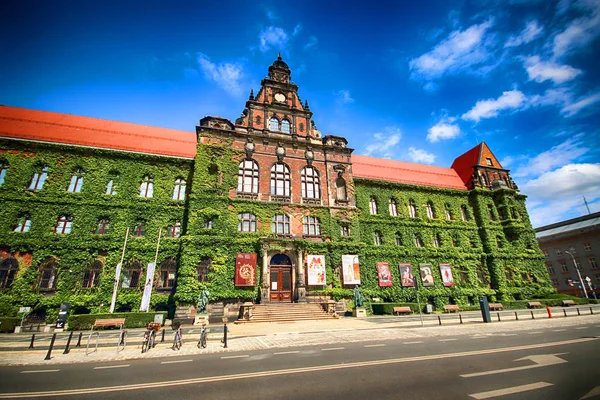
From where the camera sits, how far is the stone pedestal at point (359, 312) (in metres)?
24.0

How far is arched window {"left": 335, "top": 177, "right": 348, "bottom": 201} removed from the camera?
30797 mm

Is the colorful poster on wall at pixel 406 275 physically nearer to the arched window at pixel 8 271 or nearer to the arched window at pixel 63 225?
the arched window at pixel 63 225

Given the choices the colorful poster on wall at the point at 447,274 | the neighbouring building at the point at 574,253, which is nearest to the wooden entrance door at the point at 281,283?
Answer: the colorful poster on wall at the point at 447,274

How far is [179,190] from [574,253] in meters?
68.6

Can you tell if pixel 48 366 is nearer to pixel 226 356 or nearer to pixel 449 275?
pixel 226 356

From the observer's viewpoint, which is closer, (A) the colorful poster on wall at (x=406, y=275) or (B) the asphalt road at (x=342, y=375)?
(B) the asphalt road at (x=342, y=375)

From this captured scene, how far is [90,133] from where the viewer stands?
28.3 metres

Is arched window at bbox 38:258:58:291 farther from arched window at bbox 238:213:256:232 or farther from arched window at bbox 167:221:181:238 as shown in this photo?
arched window at bbox 238:213:256:232

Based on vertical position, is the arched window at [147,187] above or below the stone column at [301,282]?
above

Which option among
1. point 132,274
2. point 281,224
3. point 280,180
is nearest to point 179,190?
point 132,274

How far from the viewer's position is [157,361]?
9.34m

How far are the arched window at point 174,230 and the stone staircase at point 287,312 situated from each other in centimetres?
1004

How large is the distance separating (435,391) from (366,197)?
28.0 metres

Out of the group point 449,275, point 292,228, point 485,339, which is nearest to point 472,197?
point 449,275
